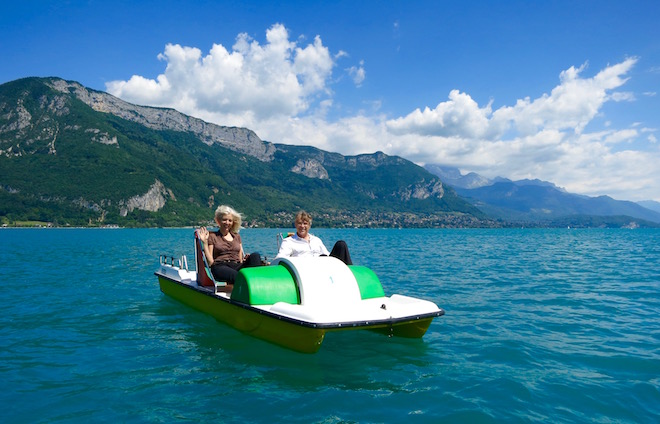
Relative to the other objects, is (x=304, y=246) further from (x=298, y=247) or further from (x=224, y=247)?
(x=224, y=247)

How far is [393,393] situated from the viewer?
270 inches

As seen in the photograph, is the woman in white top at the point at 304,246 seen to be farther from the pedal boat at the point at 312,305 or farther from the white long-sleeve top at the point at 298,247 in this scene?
the pedal boat at the point at 312,305

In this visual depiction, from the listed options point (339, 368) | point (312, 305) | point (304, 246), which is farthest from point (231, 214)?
point (339, 368)

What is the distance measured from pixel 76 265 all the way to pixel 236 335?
24.2m

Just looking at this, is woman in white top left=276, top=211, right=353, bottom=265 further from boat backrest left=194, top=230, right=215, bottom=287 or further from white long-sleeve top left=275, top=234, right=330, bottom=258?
boat backrest left=194, top=230, right=215, bottom=287

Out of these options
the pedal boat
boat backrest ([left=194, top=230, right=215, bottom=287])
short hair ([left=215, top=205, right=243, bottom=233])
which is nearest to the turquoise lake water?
the pedal boat

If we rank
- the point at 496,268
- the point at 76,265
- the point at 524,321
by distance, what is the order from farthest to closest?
the point at 76,265 < the point at 496,268 < the point at 524,321

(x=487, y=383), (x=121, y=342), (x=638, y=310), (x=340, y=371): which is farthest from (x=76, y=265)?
(x=638, y=310)

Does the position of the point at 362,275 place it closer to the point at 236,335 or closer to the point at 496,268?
the point at 236,335

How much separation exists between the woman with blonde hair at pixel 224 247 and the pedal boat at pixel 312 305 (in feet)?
3.25

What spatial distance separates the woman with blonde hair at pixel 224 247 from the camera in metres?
11.9

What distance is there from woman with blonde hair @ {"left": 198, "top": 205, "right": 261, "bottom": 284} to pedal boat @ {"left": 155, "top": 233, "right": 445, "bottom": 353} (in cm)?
99

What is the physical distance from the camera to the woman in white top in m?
11.4

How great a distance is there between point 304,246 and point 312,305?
2888 millimetres
